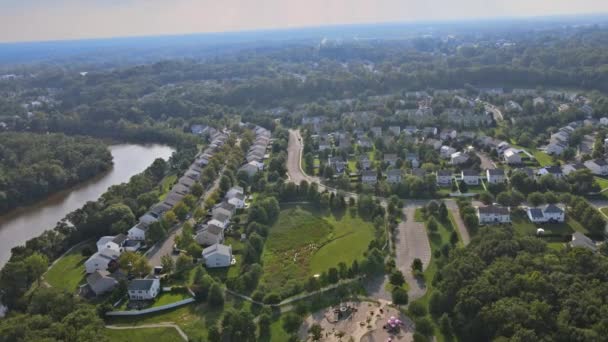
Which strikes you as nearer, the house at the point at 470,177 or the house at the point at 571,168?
the house at the point at 571,168

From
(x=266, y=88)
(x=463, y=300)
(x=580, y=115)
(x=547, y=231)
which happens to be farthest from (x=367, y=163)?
(x=266, y=88)

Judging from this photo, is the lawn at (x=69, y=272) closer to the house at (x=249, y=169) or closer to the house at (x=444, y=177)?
the house at (x=249, y=169)

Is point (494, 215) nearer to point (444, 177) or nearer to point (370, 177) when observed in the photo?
point (444, 177)

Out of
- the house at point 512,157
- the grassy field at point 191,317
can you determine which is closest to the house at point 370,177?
the house at point 512,157

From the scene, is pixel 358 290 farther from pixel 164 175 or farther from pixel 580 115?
pixel 580 115

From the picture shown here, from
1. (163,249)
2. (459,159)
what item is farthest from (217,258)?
(459,159)

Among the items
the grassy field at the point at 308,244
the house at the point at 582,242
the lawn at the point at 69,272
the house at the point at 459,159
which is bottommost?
the grassy field at the point at 308,244

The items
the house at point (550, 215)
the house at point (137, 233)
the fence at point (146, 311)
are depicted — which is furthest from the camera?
the house at point (137, 233)
